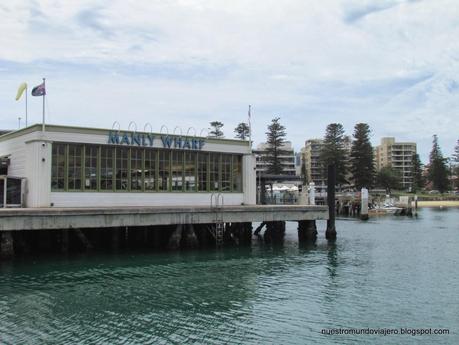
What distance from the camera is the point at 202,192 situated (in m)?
34.2

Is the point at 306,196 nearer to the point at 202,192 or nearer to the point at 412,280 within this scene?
the point at 202,192

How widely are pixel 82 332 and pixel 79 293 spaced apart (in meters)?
4.97

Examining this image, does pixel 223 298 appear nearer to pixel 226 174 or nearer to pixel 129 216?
pixel 129 216

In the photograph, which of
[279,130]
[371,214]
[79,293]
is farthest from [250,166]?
[279,130]

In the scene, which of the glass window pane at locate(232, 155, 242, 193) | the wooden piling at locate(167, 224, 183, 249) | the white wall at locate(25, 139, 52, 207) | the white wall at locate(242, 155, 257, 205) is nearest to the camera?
the white wall at locate(25, 139, 52, 207)

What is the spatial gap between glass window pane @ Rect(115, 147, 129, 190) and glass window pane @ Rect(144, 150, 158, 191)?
136 cm

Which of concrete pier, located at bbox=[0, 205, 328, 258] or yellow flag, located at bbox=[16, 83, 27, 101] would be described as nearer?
concrete pier, located at bbox=[0, 205, 328, 258]

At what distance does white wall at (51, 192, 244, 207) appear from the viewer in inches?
1153

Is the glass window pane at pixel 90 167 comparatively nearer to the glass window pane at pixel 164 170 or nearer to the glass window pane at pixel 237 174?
the glass window pane at pixel 164 170

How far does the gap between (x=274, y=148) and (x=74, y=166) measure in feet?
298

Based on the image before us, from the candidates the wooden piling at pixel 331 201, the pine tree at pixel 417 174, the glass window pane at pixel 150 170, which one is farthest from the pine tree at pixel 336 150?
the glass window pane at pixel 150 170

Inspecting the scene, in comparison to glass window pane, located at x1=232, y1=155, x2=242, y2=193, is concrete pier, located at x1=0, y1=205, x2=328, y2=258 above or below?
below

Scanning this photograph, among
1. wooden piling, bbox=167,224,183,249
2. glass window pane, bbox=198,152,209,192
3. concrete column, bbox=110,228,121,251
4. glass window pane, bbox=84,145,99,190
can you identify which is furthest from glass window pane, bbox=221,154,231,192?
glass window pane, bbox=84,145,99,190

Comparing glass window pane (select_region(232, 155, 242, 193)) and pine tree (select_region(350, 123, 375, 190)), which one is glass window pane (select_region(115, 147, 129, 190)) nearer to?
glass window pane (select_region(232, 155, 242, 193))
